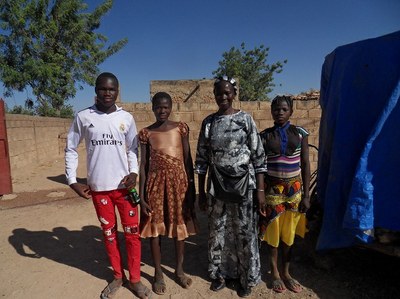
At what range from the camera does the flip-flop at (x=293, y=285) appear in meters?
2.42

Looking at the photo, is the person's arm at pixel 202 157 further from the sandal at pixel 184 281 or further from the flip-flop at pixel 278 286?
the flip-flop at pixel 278 286

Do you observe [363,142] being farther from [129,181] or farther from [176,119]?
[176,119]

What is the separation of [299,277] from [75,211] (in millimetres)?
3693

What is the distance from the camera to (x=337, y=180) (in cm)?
223

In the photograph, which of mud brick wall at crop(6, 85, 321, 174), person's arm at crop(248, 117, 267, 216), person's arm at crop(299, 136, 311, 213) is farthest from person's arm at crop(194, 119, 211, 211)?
mud brick wall at crop(6, 85, 321, 174)

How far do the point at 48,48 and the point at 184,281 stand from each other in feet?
55.1

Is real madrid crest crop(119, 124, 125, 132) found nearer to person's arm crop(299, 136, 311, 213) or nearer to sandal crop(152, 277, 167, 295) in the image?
sandal crop(152, 277, 167, 295)

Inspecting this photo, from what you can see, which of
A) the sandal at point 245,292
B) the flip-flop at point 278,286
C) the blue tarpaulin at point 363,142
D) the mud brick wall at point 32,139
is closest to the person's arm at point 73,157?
the sandal at point 245,292

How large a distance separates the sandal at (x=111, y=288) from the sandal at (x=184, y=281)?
1.71ft

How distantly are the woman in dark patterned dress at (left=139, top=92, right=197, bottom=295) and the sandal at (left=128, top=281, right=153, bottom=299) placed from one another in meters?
0.08

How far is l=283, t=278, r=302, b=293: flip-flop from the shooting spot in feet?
7.95

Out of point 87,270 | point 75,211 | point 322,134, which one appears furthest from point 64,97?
point 322,134

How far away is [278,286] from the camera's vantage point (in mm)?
2430

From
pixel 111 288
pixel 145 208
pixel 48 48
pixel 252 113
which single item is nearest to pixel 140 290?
pixel 111 288
